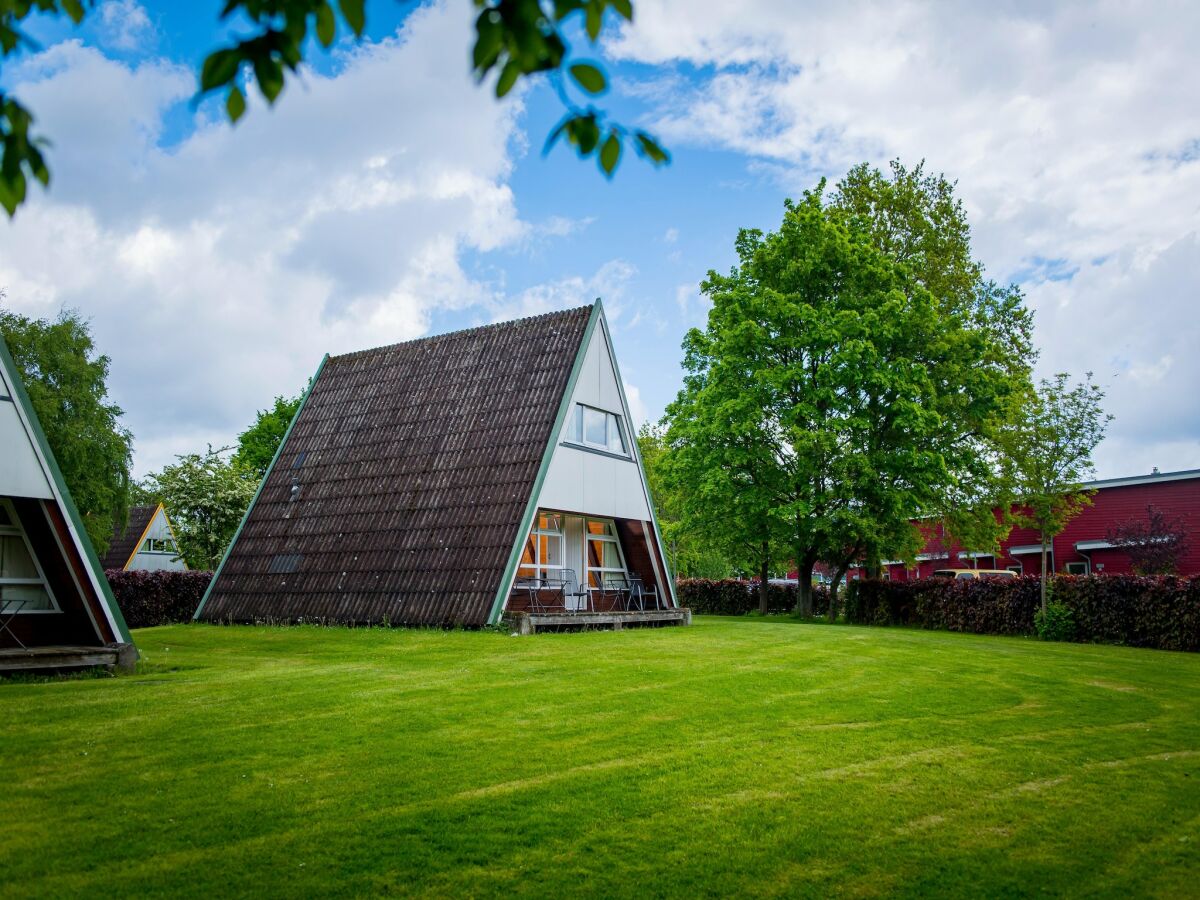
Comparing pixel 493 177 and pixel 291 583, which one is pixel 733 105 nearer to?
pixel 493 177

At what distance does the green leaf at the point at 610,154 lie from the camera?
300 centimetres

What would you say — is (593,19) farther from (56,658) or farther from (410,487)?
(410,487)

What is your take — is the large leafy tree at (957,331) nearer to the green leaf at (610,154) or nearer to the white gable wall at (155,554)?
the green leaf at (610,154)

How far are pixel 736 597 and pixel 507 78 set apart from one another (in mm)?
41944

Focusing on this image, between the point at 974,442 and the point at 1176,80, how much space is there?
55.8 feet

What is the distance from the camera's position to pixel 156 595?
28.1 m

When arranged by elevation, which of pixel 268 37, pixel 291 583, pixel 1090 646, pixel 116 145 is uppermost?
pixel 116 145

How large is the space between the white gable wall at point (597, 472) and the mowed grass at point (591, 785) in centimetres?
914

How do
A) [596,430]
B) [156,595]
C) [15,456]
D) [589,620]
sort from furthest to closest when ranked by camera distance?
[156,595]
[596,430]
[589,620]
[15,456]

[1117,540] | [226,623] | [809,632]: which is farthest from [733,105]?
[1117,540]

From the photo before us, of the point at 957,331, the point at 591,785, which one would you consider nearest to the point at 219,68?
the point at 591,785

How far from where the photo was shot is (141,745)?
7617 mm

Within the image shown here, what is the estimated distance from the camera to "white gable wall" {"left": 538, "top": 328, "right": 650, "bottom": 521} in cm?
2145

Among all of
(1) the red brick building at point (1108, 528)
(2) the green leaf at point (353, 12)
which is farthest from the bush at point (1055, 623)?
(2) the green leaf at point (353, 12)
